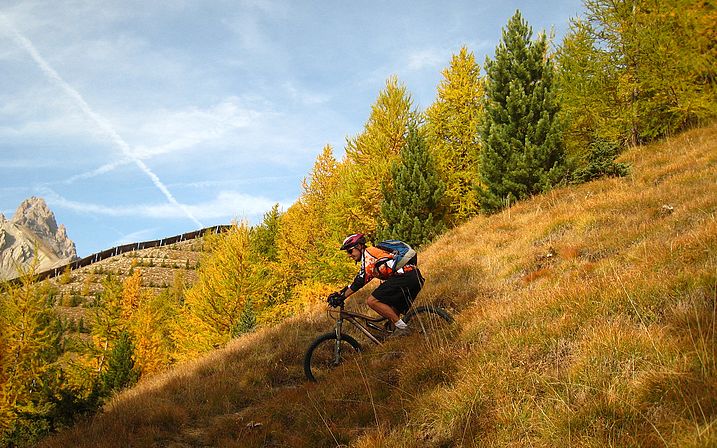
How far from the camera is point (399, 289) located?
22.4 ft

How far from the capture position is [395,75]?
2361cm

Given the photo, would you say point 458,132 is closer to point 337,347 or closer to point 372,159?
point 372,159

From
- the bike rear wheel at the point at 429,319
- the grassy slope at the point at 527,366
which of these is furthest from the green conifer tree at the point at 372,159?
the bike rear wheel at the point at 429,319

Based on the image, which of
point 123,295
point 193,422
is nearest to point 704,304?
point 193,422

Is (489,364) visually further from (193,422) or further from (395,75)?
(395,75)

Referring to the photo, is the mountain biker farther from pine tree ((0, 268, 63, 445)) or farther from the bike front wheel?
pine tree ((0, 268, 63, 445))

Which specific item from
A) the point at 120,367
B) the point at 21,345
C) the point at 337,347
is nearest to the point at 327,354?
the point at 337,347

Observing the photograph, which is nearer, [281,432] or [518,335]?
[518,335]

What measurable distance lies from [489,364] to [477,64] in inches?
873

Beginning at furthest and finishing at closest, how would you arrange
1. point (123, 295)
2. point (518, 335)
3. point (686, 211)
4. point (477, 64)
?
point (123, 295) → point (477, 64) → point (686, 211) → point (518, 335)

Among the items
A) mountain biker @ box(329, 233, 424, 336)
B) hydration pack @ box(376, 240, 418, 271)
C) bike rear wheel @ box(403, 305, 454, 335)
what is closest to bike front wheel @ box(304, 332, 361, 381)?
mountain biker @ box(329, 233, 424, 336)

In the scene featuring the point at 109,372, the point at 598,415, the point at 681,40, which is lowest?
the point at 109,372

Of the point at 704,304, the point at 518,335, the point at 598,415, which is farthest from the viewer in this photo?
the point at 518,335

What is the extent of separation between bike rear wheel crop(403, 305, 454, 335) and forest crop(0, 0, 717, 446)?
8.20 meters
